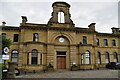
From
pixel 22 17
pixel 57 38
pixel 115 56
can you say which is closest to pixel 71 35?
pixel 57 38

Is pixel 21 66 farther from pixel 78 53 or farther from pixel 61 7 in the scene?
pixel 61 7

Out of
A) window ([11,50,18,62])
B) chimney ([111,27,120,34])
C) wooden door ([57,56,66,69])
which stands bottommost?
wooden door ([57,56,66,69])

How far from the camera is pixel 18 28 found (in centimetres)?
2492

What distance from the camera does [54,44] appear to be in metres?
24.5

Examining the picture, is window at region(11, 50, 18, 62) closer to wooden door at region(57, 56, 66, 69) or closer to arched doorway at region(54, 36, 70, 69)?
arched doorway at region(54, 36, 70, 69)

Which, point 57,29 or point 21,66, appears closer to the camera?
point 21,66

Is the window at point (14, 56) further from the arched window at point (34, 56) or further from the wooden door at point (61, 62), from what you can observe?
the wooden door at point (61, 62)

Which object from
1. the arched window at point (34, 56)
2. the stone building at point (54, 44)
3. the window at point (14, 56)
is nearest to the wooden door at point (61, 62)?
the stone building at point (54, 44)

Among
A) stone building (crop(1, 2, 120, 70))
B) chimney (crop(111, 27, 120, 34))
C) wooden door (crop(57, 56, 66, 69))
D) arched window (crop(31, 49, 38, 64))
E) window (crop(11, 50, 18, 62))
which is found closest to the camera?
arched window (crop(31, 49, 38, 64))

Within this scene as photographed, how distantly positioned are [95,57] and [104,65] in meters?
4.04

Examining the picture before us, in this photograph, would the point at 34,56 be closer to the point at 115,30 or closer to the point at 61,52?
the point at 61,52

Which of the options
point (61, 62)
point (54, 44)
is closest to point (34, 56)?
point (54, 44)

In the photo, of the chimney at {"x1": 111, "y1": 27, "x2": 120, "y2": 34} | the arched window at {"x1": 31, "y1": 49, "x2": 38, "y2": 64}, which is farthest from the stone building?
the chimney at {"x1": 111, "y1": 27, "x2": 120, "y2": 34}

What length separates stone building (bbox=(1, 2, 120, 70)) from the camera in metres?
22.9
